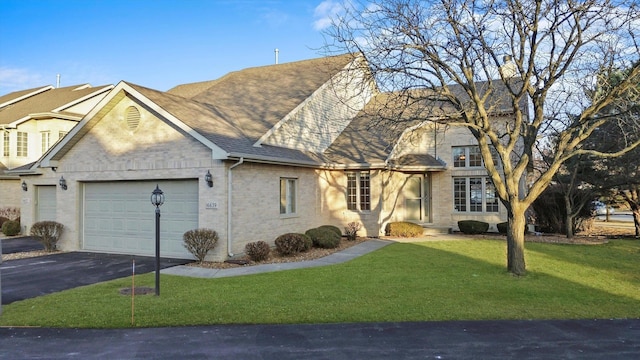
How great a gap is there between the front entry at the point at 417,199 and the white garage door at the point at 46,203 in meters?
16.1

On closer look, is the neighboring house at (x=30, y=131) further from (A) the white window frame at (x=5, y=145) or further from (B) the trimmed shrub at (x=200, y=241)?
(B) the trimmed shrub at (x=200, y=241)

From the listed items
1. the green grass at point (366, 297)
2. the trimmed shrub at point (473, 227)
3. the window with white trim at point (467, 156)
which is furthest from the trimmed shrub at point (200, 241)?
the window with white trim at point (467, 156)

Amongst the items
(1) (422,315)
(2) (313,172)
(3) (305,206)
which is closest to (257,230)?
(3) (305,206)

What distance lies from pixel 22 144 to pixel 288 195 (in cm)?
2062

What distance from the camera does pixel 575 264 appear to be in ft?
41.3

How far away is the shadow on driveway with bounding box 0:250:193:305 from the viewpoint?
9711mm

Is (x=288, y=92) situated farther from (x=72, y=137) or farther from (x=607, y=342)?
(x=607, y=342)

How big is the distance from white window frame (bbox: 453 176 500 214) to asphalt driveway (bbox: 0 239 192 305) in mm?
13782

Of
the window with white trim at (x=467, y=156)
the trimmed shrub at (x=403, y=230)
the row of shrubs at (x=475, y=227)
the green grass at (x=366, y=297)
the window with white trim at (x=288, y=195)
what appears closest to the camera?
the green grass at (x=366, y=297)

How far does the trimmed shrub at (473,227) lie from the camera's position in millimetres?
19922

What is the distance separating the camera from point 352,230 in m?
18.4

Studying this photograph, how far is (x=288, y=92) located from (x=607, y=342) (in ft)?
56.4

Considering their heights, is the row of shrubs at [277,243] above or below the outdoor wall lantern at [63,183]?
below

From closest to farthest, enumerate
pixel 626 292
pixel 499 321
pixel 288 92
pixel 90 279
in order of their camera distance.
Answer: pixel 499 321, pixel 626 292, pixel 90 279, pixel 288 92
